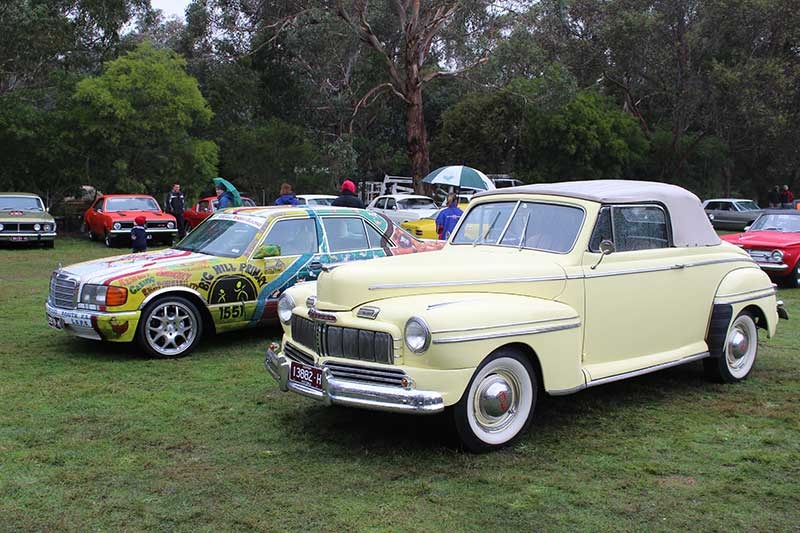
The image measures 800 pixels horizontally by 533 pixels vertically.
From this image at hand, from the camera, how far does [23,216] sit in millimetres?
20172

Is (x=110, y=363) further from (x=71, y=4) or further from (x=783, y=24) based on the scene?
(x=783, y=24)

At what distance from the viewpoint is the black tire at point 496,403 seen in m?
5.09

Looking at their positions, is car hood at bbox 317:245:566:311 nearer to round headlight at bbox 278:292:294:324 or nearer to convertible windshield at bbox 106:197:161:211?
round headlight at bbox 278:292:294:324

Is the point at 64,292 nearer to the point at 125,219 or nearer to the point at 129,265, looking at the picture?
the point at 129,265

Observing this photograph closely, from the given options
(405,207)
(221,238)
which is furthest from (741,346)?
(405,207)

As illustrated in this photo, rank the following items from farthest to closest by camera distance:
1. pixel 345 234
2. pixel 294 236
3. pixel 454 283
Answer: pixel 345 234
pixel 294 236
pixel 454 283

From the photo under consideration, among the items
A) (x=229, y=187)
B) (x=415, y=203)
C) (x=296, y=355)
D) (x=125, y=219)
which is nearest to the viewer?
(x=296, y=355)

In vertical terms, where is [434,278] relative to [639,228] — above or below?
below

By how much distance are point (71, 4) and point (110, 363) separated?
24.3m

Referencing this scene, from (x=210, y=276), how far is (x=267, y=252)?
70 cm

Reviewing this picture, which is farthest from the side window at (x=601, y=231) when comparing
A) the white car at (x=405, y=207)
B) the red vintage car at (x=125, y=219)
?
the white car at (x=405, y=207)

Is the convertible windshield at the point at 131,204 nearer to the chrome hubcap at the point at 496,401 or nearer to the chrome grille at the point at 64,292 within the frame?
the chrome grille at the point at 64,292

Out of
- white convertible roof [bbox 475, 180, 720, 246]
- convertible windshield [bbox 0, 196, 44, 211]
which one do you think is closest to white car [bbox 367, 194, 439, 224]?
convertible windshield [bbox 0, 196, 44, 211]

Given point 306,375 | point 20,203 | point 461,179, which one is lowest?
point 306,375
